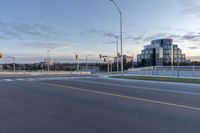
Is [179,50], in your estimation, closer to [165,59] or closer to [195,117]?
[165,59]

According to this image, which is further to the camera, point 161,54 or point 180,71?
point 161,54

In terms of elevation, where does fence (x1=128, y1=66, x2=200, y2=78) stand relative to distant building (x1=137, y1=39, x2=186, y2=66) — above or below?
below

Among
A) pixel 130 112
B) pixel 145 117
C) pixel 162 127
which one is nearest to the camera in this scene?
pixel 162 127

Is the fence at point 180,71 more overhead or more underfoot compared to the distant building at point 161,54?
more underfoot

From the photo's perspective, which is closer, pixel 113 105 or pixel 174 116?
pixel 174 116

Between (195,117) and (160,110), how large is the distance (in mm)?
1500

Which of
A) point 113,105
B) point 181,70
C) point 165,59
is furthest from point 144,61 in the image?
point 113,105

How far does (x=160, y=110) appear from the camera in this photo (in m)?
10.2

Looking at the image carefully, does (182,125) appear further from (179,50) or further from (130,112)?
(179,50)

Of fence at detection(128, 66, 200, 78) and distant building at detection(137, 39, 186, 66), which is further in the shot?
distant building at detection(137, 39, 186, 66)

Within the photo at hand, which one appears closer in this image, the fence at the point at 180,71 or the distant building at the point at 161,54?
the fence at the point at 180,71

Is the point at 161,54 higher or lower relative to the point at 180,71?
higher

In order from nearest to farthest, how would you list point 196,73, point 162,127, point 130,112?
1. point 162,127
2. point 130,112
3. point 196,73

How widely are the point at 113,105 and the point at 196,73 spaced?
90.1 feet
